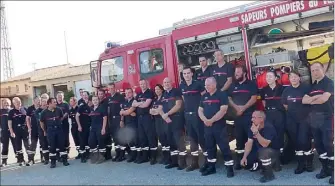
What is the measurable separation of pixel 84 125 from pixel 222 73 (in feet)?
11.8

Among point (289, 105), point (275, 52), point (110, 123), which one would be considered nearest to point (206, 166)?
point (289, 105)

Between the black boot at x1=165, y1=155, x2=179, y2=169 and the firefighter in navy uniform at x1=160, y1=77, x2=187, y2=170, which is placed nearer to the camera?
the firefighter in navy uniform at x1=160, y1=77, x2=187, y2=170

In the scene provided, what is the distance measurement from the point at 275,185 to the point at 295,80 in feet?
4.66

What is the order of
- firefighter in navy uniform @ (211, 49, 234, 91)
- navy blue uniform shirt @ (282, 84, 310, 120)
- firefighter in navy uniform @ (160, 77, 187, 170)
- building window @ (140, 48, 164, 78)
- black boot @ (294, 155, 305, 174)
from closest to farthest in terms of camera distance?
navy blue uniform shirt @ (282, 84, 310, 120), black boot @ (294, 155, 305, 174), firefighter in navy uniform @ (211, 49, 234, 91), firefighter in navy uniform @ (160, 77, 187, 170), building window @ (140, 48, 164, 78)

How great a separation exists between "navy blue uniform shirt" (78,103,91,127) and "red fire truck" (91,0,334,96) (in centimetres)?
117

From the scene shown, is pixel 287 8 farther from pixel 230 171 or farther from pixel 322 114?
pixel 230 171

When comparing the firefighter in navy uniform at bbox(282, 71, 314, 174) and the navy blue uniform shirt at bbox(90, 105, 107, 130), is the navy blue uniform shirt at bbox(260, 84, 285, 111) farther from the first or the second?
the navy blue uniform shirt at bbox(90, 105, 107, 130)

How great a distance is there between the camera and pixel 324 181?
4879mm

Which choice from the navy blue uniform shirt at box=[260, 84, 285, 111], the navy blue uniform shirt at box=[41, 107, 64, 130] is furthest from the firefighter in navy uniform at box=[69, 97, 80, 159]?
the navy blue uniform shirt at box=[260, 84, 285, 111]

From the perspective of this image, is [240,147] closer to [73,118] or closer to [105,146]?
[105,146]

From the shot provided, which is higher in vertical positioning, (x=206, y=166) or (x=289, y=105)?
(x=289, y=105)

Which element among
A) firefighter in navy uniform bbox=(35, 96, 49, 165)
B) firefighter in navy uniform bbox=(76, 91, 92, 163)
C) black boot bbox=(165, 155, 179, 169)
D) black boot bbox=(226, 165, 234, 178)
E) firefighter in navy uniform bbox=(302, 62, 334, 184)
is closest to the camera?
firefighter in navy uniform bbox=(302, 62, 334, 184)

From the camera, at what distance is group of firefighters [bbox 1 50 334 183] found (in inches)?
204

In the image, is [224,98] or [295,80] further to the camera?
[224,98]
